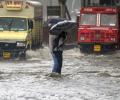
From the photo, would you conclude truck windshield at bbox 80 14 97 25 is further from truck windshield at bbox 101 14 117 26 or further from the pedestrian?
the pedestrian

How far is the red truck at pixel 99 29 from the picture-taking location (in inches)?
1187

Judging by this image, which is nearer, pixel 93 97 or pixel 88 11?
pixel 93 97

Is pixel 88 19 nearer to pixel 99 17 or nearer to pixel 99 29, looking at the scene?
pixel 99 17

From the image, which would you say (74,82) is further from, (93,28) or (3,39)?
(93,28)

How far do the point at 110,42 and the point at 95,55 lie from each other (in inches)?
56.2

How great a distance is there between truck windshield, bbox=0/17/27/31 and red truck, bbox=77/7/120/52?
5.05 meters

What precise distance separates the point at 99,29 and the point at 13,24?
6.05 metres

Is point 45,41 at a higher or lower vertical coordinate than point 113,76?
lower

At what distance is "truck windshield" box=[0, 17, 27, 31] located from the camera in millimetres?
25984

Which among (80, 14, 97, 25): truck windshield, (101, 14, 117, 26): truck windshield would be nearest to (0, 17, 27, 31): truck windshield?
(80, 14, 97, 25): truck windshield

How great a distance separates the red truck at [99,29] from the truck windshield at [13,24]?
505 cm

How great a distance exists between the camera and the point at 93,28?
30375mm

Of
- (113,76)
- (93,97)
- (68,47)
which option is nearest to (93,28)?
(68,47)

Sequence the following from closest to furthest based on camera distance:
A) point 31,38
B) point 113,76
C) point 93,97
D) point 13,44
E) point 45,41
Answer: point 93,97 < point 113,76 < point 13,44 < point 31,38 < point 45,41
